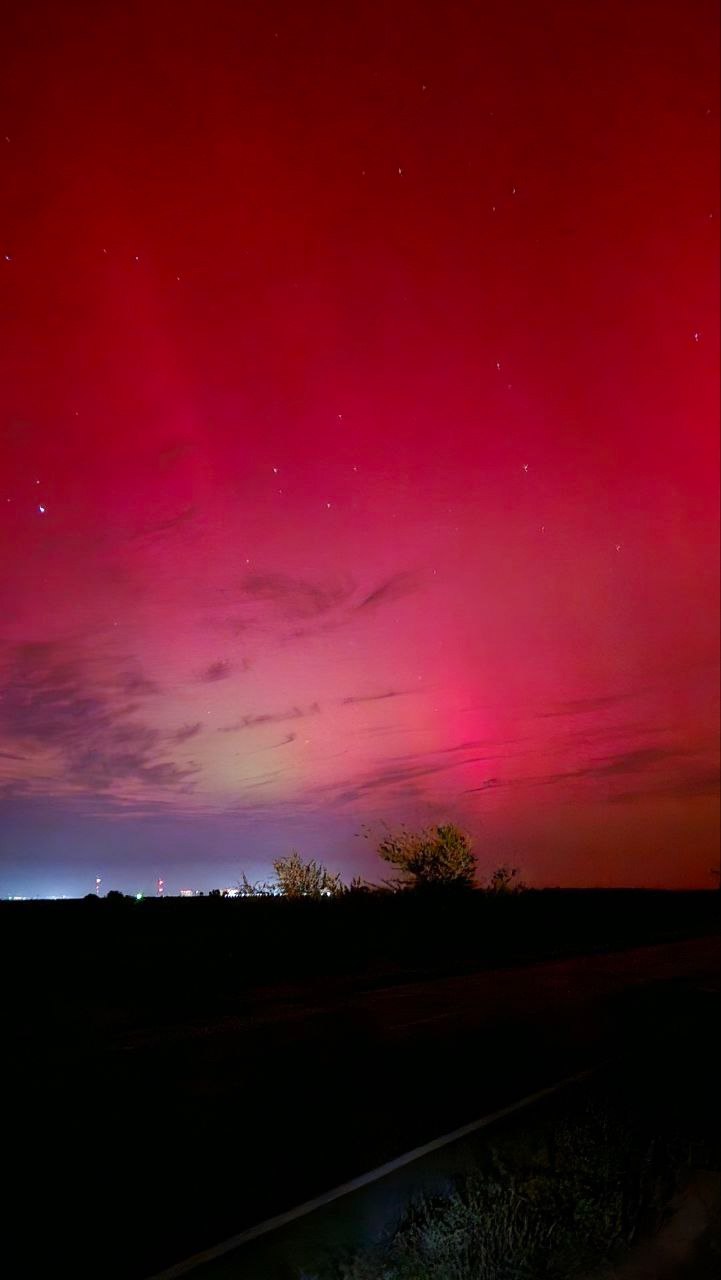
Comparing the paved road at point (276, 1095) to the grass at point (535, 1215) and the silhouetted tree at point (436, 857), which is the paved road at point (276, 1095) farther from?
the silhouetted tree at point (436, 857)

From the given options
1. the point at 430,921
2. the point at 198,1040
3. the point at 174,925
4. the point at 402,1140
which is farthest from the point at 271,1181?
the point at 430,921

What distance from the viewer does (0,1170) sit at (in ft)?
24.3

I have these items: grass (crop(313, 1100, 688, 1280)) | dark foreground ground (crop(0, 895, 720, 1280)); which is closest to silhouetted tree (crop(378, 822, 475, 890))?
dark foreground ground (crop(0, 895, 720, 1280))

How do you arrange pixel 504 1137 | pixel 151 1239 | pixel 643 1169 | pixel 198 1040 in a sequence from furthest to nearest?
1. pixel 198 1040
2. pixel 504 1137
3. pixel 643 1169
4. pixel 151 1239

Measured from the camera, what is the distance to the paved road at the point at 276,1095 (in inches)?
264

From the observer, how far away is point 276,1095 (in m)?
10.6

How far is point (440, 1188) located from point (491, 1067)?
6.50 meters

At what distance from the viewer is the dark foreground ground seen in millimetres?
6832

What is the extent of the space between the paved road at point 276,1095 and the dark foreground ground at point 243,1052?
31 millimetres

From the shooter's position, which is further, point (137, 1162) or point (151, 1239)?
point (137, 1162)

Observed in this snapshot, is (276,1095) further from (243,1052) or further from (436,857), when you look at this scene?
(436,857)

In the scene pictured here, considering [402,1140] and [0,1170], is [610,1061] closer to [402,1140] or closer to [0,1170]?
[402,1140]

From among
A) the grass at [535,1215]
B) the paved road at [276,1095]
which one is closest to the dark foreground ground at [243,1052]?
the paved road at [276,1095]

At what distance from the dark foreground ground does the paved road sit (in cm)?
3
